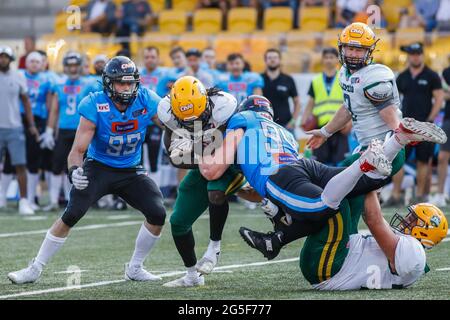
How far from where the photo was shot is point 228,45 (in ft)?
47.6

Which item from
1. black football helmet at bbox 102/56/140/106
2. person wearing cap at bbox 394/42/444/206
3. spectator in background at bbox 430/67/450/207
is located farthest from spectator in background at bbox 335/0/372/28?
black football helmet at bbox 102/56/140/106

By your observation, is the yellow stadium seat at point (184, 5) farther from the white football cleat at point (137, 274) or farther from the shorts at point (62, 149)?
the white football cleat at point (137, 274)

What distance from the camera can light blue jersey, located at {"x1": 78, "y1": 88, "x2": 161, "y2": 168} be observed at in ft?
23.5

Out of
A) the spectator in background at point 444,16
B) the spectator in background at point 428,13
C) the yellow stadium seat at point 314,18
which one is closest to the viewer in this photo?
the spectator in background at point 444,16

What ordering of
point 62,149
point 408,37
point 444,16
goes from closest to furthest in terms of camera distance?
point 62,149, point 408,37, point 444,16

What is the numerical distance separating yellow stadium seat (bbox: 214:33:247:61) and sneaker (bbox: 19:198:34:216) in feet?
12.4

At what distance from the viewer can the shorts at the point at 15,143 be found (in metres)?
12.1

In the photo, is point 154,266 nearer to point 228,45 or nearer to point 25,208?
point 25,208

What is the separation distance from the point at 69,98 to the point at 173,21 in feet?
15.5

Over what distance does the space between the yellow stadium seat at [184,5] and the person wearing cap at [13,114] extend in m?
5.52

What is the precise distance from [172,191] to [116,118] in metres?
6.05

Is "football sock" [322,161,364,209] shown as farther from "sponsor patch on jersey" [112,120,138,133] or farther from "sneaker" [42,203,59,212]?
"sneaker" [42,203,59,212]

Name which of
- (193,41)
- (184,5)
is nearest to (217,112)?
(193,41)

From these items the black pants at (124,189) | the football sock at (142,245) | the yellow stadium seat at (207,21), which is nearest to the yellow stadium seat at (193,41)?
the yellow stadium seat at (207,21)
